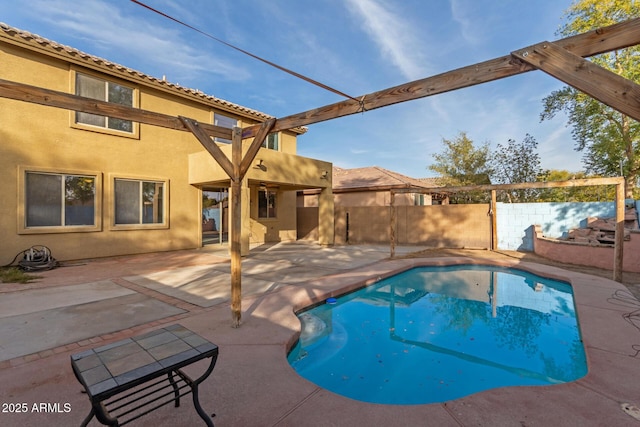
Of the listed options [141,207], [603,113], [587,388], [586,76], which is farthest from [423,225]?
[586,76]

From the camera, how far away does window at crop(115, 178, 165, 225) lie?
10.6 meters

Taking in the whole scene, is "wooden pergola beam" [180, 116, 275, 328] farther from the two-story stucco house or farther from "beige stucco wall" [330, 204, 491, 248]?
"beige stucco wall" [330, 204, 491, 248]

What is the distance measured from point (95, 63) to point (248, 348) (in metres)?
11.0

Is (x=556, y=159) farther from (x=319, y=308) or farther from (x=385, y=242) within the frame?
(x=319, y=308)

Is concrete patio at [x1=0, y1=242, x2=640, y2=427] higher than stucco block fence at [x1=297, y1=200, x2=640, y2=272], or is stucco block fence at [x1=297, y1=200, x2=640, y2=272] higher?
stucco block fence at [x1=297, y1=200, x2=640, y2=272]

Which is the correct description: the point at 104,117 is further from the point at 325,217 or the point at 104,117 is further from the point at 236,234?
the point at 325,217

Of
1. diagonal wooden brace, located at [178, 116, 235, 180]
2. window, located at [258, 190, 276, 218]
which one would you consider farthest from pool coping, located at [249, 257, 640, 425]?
window, located at [258, 190, 276, 218]

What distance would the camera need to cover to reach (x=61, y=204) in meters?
9.41

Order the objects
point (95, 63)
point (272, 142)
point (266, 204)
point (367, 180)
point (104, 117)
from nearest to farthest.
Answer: point (104, 117), point (95, 63), point (272, 142), point (266, 204), point (367, 180)

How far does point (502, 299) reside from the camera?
745cm

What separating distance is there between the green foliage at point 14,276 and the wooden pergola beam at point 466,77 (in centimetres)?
734

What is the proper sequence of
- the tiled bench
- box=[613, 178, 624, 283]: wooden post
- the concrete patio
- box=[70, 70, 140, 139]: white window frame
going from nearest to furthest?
the tiled bench < the concrete patio < box=[613, 178, 624, 283]: wooden post < box=[70, 70, 140, 139]: white window frame

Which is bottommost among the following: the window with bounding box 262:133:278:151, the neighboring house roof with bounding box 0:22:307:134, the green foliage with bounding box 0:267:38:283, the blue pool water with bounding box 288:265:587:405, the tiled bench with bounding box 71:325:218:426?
the blue pool water with bounding box 288:265:587:405

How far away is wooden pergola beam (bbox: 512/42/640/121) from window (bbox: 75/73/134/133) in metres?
10.7
